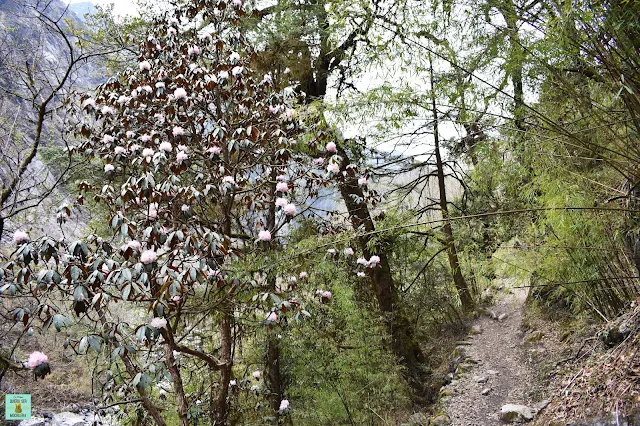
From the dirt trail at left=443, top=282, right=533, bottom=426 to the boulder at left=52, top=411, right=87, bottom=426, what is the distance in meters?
5.23

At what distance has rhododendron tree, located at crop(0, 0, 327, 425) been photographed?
2.08 m

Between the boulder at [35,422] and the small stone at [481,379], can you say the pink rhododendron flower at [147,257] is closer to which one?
the small stone at [481,379]

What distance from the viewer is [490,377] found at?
4211mm

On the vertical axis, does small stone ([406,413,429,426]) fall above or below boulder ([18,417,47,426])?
below

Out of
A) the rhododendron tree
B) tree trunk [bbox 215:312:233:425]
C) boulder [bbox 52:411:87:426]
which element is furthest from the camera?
boulder [bbox 52:411:87:426]

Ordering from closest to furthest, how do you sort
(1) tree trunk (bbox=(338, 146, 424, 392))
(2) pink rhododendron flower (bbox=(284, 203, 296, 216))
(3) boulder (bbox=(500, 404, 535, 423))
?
(2) pink rhododendron flower (bbox=(284, 203, 296, 216))
(3) boulder (bbox=(500, 404, 535, 423))
(1) tree trunk (bbox=(338, 146, 424, 392))

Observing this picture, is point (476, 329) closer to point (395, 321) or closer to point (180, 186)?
point (395, 321)

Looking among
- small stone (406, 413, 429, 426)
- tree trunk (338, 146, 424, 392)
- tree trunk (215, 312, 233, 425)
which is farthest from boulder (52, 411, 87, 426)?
small stone (406, 413, 429, 426)

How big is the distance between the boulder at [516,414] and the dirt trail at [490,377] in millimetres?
106

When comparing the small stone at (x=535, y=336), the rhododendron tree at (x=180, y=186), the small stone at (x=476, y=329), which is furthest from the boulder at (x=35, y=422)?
the small stone at (x=535, y=336)

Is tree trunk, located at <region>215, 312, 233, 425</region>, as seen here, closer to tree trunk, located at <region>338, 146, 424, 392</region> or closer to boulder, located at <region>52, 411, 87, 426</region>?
tree trunk, located at <region>338, 146, 424, 392</region>

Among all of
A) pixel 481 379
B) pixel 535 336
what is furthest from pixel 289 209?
pixel 535 336

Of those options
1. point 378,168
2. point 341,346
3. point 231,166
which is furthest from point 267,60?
point 341,346

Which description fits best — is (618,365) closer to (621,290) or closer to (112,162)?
(621,290)
